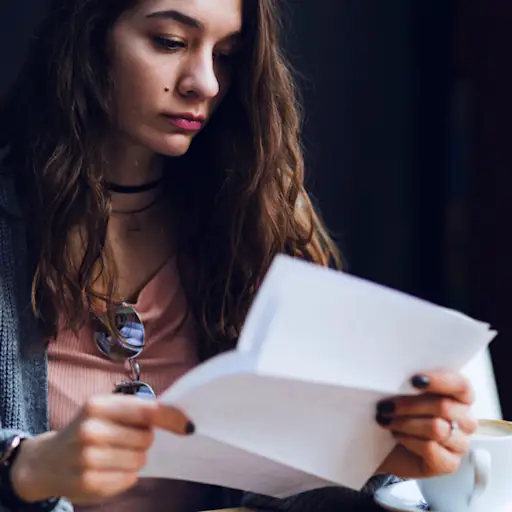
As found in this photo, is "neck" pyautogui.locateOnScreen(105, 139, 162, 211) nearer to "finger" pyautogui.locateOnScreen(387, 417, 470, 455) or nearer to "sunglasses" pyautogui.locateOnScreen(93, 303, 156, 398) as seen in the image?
"sunglasses" pyautogui.locateOnScreen(93, 303, 156, 398)

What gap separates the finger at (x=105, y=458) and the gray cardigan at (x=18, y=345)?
0.91 ft

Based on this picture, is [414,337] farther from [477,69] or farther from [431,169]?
[431,169]

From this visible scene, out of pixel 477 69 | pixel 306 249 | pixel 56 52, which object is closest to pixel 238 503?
pixel 306 249

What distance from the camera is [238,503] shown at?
101cm

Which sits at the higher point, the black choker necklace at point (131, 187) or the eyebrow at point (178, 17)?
the eyebrow at point (178, 17)

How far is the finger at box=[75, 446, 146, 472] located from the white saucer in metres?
0.25

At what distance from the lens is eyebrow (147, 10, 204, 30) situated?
97cm

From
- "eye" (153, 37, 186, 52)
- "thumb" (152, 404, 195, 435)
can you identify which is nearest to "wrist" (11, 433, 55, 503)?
"thumb" (152, 404, 195, 435)

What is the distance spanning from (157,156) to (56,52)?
0.56ft

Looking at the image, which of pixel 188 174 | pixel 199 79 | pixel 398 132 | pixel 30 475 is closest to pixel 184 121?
pixel 199 79

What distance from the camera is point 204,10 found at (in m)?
0.98

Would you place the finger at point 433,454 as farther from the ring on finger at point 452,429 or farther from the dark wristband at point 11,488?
the dark wristband at point 11,488

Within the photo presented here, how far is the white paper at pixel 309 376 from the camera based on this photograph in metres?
0.60

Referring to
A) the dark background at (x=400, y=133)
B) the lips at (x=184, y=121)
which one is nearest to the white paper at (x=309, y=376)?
the lips at (x=184, y=121)
